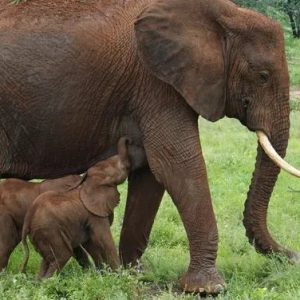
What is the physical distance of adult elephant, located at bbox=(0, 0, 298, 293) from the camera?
5.73 m

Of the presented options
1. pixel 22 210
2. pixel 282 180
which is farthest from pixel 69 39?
pixel 282 180

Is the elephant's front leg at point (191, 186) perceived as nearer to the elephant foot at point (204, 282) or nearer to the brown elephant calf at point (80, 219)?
the elephant foot at point (204, 282)

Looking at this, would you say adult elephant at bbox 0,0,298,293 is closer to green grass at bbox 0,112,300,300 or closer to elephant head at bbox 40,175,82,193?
elephant head at bbox 40,175,82,193

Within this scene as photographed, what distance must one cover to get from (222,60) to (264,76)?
0.99 ft

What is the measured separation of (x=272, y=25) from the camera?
584 cm

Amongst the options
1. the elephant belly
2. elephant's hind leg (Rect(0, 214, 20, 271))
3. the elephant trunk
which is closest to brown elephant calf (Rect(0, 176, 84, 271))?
elephant's hind leg (Rect(0, 214, 20, 271))

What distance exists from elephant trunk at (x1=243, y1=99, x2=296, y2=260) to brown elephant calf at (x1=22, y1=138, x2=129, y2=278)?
0.93 m

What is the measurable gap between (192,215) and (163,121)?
638 millimetres

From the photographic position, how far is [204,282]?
5.73m

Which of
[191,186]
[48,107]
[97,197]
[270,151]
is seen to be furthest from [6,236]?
[270,151]

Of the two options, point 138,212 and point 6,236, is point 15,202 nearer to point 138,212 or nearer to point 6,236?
point 6,236

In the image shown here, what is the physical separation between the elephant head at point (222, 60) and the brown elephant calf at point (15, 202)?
103 cm

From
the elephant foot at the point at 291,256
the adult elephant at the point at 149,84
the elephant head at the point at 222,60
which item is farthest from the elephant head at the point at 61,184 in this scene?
the elephant foot at the point at 291,256

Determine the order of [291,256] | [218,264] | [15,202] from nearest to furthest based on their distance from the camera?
[15,202] → [291,256] → [218,264]
